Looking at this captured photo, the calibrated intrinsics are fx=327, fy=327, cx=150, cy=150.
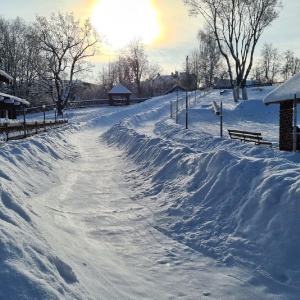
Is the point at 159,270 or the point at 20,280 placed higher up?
the point at 20,280

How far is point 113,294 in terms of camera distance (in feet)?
12.9

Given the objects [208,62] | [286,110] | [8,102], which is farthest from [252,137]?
[208,62]

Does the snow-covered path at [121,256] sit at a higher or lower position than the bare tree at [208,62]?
lower

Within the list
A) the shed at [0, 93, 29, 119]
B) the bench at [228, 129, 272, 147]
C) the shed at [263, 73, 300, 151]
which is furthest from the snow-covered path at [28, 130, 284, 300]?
the shed at [0, 93, 29, 119]

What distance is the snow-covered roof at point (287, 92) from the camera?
10.8 metres

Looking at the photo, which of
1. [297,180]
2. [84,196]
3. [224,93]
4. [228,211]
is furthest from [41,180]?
[224,93]

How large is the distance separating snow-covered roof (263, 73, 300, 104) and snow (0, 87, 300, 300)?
2298 millimetres

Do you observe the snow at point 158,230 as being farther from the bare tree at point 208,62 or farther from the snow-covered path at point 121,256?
the bare tree at point 208,62

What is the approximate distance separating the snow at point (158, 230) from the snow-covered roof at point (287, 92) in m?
2.30

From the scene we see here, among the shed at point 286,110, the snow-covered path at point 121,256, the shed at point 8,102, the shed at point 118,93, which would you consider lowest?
the snow-covered path at point 121,256

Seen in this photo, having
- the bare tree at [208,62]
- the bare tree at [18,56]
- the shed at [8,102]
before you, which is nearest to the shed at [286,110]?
the shed at [8,102]

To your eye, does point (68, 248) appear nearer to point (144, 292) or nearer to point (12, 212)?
point (12, 212)

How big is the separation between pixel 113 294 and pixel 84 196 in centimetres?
484

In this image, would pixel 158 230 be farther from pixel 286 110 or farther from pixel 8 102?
pixel 8 102
